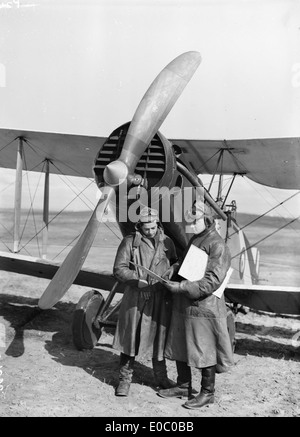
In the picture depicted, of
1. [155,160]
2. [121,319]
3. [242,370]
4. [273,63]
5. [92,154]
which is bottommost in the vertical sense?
[242,370]

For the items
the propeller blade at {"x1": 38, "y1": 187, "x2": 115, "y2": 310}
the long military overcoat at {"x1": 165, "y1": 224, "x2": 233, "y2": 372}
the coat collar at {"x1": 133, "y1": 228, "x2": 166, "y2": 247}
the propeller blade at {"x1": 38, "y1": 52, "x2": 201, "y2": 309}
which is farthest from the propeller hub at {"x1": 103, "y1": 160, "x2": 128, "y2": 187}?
Result: the long military overcoat at {"x1": 165, "y1": 224, "x2": 233, "y2": 372}

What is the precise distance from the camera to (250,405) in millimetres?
3656

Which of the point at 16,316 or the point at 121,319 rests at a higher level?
the point at 121,319

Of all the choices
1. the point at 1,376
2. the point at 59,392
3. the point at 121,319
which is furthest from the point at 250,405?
the point at 1,376

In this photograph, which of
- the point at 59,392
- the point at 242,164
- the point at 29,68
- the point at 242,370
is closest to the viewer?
the point at 59,392

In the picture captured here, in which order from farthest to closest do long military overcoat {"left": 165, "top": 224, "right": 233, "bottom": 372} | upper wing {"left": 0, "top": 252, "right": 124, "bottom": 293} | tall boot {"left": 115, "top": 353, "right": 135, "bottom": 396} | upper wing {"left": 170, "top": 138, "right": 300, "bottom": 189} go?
upper wing {"left": 0, "top": 252, "right": 124, "bottom": 293}
upper wing {"left": 170, "top": 138, "right": 300, "bottom": 189}
tall boot {"left": 115, "top": 353, "right": 135, "bottom": 396}
long military overcoat {"left": 165, "top": 224, "right": 233, "bottom": 372}

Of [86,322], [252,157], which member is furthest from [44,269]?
[252,157]

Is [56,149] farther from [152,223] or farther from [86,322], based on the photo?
[152,223]

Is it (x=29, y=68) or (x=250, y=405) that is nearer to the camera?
(x=250, y=405)

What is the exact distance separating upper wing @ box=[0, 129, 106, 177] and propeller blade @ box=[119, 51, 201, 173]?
221 centimetres

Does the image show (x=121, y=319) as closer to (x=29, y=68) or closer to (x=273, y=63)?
(x=273, y=63)

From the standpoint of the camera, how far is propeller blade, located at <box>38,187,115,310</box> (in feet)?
11.9

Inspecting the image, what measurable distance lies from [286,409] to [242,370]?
3.83ft

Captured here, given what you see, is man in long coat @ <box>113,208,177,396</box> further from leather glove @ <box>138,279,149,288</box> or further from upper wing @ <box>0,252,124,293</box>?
upper wing @ <box>0,252,124,293</box>
